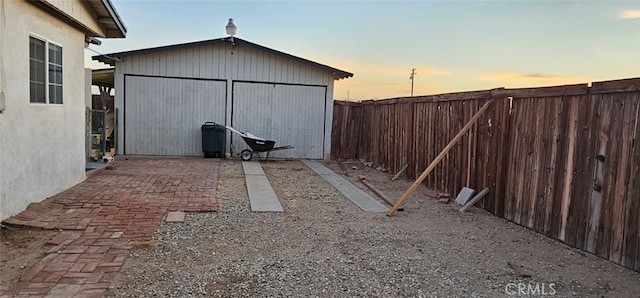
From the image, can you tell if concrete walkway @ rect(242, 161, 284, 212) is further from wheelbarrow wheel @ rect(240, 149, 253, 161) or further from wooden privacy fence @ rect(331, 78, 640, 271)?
wooden privacy fence @ rect(331, 78, 640, 271)

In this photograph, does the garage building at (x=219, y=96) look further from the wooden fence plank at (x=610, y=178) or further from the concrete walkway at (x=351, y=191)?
the wooden fence plank at (x=610, y=178)

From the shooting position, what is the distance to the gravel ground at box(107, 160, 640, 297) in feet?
11.1

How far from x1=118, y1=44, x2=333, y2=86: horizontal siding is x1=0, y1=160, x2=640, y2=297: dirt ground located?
7.12 metres

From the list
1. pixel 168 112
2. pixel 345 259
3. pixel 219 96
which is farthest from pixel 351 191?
pixel 168 112

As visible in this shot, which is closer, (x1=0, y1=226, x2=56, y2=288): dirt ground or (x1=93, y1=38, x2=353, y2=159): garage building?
(x1=0, y1=226, x2=56, y2=288): dirt ground

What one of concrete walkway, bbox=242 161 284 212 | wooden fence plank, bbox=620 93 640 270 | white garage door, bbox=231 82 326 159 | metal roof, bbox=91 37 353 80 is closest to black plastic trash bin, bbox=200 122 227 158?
white garage door, bbox=231 82 326 159

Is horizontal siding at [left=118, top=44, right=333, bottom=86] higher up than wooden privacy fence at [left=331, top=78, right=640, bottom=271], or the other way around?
horizontal siding at [left=118, top=44, right=333, bottom=86]

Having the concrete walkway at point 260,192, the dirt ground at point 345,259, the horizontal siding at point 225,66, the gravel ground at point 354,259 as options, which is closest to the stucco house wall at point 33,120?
the dirt ground at point 345,259

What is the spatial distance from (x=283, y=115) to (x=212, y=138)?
2288 millimetres

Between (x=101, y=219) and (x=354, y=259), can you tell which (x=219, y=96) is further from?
(x=354, y=259)

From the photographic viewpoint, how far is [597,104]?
438 centimetres

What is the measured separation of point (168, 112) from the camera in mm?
12125

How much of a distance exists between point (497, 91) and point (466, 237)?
2.37 meters

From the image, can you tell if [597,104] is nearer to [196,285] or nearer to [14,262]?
[196,285]
